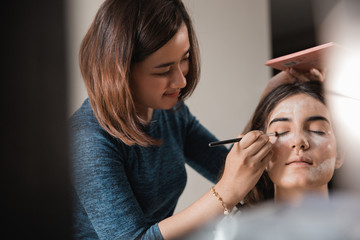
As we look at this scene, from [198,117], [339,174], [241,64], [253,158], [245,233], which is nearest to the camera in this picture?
[245,233]

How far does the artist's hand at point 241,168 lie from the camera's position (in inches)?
27.7

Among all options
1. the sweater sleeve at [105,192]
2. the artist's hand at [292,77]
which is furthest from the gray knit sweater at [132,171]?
the artist's hand at [292,77]

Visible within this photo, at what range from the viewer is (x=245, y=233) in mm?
560

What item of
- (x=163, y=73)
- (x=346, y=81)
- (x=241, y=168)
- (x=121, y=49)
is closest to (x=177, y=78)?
(x=163, y=73)

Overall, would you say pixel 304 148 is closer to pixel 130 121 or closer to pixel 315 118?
pixel 315 118

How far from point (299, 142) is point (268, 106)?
15cm

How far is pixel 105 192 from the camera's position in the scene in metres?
0.76

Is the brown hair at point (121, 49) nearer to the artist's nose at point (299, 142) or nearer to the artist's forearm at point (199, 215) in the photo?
the artist's forearm at point (199, 215)

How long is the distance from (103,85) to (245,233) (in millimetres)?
443

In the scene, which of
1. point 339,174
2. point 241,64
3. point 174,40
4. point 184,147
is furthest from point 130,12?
point 339,174

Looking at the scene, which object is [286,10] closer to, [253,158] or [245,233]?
[253,158]

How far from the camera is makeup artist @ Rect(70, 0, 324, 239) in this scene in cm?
71

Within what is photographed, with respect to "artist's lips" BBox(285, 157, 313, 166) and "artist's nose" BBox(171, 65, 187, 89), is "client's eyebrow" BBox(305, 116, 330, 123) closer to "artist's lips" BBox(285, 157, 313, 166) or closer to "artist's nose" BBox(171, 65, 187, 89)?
"artist's lips" BBox(285, 157, 313, 166)

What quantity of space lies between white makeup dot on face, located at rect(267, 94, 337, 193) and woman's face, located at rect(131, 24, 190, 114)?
27cm
